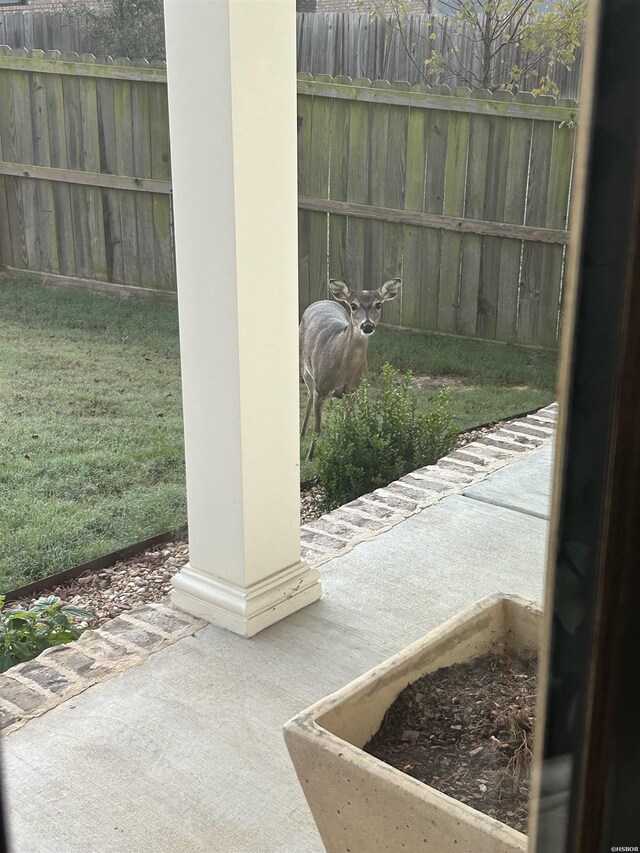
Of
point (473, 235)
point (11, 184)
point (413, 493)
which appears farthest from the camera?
point (11, 184)

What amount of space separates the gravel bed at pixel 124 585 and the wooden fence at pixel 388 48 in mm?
2786

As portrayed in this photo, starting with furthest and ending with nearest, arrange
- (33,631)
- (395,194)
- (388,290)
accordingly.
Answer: (395,194)
(388,290)
(33,631)

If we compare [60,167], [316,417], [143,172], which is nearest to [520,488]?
[316,417]

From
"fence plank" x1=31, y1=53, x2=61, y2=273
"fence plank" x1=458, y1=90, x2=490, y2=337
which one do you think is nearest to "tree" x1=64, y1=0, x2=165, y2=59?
"fence plank" x1=31, y1=53, x2=61, y2=273

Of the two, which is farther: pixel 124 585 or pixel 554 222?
pixel 554 222

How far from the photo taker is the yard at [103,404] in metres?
3.33

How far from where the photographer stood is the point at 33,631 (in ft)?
6.48

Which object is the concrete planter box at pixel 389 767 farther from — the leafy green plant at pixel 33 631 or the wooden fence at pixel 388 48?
the wooden fence at pixel 388 48

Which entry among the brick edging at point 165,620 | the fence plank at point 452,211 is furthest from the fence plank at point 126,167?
the brick edging at point 165,620

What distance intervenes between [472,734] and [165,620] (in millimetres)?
952

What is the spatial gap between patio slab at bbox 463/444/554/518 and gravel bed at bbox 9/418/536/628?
768 mm

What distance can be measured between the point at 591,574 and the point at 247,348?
4.85 feet

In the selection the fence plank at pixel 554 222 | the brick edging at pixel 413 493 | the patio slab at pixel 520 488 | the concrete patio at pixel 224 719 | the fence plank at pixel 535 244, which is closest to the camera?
the concrete patio at pixel 224 719

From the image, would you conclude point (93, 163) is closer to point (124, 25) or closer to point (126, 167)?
point (126, 167)
